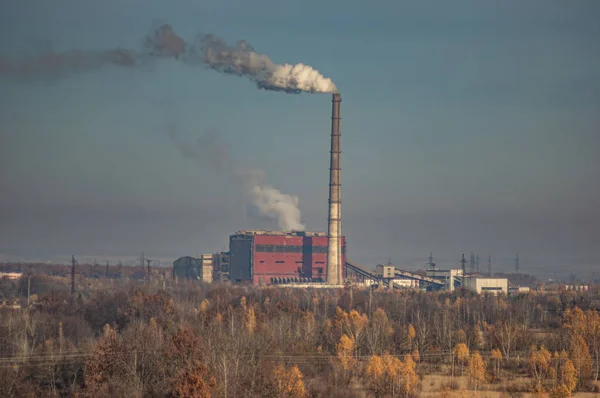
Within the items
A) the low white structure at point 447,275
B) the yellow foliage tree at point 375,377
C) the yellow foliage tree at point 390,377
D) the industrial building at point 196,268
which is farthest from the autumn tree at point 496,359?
the industrial building at point 196,268

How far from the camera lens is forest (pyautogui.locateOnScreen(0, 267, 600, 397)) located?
84.0ft

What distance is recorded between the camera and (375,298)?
59.1 metres

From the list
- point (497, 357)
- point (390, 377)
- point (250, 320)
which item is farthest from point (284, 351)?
point (250, 320)

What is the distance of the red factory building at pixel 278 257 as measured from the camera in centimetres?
6956

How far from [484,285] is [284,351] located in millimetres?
39524

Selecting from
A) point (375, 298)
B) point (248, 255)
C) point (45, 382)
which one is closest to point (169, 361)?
point (45, 382)

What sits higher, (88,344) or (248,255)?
(248,255)

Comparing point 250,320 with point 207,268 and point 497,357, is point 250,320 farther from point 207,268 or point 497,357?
point 207,268

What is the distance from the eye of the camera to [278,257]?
70.4 m

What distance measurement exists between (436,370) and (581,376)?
519 cm

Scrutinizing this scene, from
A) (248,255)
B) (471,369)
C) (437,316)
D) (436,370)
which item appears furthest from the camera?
(248,255)

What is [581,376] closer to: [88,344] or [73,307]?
[88,344]

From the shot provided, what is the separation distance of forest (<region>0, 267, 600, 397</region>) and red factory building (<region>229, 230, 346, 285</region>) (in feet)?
52.4

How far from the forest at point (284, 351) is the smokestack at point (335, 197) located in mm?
11889
